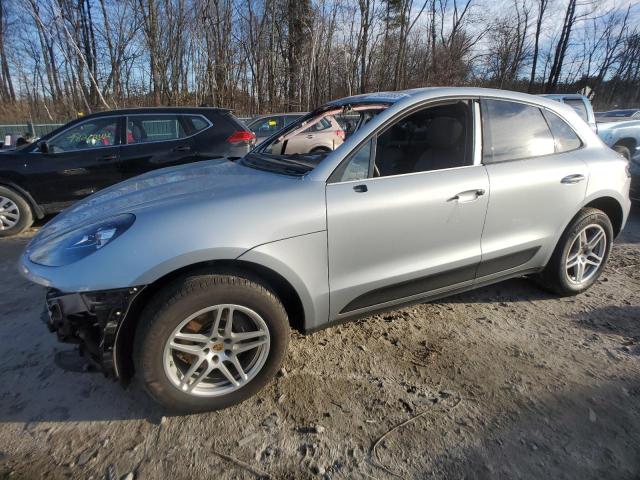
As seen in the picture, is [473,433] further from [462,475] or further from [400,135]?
[400,135]

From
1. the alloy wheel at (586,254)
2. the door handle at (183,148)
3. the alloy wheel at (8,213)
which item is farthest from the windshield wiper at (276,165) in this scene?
the alloy wheel at (8,213)

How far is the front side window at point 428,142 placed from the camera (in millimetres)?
2682

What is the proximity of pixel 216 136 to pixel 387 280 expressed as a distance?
428 cm

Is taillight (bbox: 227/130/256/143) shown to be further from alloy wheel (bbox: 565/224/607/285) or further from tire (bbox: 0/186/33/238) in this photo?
alloy wheel (bbox: 565/224/607/285)

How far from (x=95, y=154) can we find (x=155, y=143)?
0.79 metres

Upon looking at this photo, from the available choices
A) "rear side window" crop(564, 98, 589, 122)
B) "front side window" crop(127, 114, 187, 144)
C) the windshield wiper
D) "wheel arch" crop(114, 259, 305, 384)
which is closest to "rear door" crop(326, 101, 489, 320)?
the windshield wiper

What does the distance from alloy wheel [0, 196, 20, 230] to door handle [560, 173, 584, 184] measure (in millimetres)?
6300

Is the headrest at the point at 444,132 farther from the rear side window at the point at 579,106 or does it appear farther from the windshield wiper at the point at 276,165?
the rear side window at the point at 579,106

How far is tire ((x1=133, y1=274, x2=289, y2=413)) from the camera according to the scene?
73.4 inches

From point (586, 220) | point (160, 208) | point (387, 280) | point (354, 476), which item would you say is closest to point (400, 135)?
point (387, 280)

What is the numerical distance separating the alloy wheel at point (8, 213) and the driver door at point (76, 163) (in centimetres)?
29

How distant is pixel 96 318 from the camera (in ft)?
6.01

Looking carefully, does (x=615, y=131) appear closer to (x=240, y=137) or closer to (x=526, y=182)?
(x=526, y=182)

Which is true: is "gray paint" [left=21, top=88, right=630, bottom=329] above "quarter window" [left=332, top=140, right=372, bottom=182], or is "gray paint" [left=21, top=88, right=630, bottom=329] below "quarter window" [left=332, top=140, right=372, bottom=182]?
below
